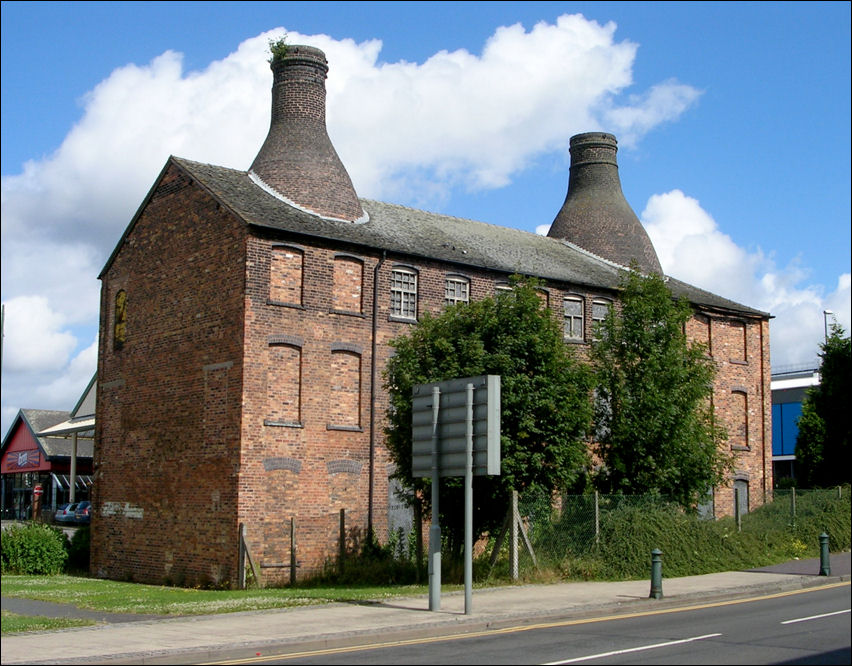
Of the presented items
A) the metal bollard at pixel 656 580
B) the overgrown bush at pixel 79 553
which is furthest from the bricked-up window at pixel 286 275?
the metal bollard at pixel 656 580

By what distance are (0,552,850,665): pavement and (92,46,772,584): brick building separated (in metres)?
6.63

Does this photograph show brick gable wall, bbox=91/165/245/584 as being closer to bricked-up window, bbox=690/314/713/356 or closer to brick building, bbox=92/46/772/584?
brick building, bbox=92/46/772/584

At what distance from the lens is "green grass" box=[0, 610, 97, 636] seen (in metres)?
14.6

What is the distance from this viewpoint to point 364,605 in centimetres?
1733

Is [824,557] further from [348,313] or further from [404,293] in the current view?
[348,313]

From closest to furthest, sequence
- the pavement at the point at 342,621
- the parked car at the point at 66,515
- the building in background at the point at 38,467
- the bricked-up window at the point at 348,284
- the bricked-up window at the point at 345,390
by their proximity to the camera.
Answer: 1. the pavement at the point at 342,621
2. the bricked-up window at the point at 345,390
3. the bricked-up window at the point at 348,284
4. the parked car at the point at 66,515
5. the building in background at the point at 38,467

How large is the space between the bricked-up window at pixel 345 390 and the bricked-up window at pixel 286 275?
75.9 inches

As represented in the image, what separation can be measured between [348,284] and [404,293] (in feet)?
6.39

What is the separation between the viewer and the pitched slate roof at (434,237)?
27.1 meters

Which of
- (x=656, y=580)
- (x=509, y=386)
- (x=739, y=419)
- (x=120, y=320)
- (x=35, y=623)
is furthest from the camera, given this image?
(x=739, y=419)

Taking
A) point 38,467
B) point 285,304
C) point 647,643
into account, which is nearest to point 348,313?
point 285,304

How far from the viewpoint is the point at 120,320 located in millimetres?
30391

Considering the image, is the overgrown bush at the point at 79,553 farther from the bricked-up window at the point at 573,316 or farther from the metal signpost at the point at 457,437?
the metal signpost at the point at 457,437

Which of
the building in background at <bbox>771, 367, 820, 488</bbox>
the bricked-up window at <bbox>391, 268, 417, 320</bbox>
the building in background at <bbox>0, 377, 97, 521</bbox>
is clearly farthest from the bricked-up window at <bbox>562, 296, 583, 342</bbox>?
the building in background at <bbox>0, 377, 97, 521</bbox>
